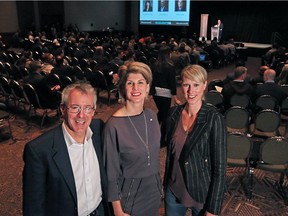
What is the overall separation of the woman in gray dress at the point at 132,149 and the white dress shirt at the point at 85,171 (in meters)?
0.09

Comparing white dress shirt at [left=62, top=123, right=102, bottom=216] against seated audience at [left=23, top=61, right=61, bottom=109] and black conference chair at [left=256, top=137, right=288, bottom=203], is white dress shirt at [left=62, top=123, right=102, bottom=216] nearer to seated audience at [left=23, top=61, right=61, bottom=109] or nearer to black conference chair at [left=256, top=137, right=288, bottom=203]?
black conference chair at [left=256, top=137, right=288, bottom=203]

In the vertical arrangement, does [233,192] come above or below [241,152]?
below

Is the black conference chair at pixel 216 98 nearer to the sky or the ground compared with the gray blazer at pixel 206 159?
nearer to the ground

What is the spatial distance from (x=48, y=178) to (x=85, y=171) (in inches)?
8.2

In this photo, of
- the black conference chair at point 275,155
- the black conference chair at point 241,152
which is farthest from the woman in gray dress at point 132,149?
the black conference chair at point 275,155

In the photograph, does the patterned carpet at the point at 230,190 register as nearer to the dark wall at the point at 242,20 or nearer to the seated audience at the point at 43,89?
the seated audience at the point at 43,89

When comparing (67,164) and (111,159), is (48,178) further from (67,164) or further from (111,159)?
(111,159)

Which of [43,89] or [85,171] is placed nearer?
[85,171]

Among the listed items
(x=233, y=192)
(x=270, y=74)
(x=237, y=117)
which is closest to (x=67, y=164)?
(x=233, y=192)

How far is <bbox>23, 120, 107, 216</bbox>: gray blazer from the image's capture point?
1.46 metres

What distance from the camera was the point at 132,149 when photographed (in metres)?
1.75

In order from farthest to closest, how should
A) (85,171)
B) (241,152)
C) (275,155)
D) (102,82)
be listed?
(102,82), (241,152), (275,155), (85,171)

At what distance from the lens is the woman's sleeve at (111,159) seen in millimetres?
1698

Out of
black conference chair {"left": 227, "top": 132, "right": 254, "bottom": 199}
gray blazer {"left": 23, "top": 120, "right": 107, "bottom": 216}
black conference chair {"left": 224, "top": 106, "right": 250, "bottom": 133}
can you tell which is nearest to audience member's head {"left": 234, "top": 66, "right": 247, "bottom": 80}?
black conference chair {"left": 224, "top": 106, "right": 250, "bottom": 133}
